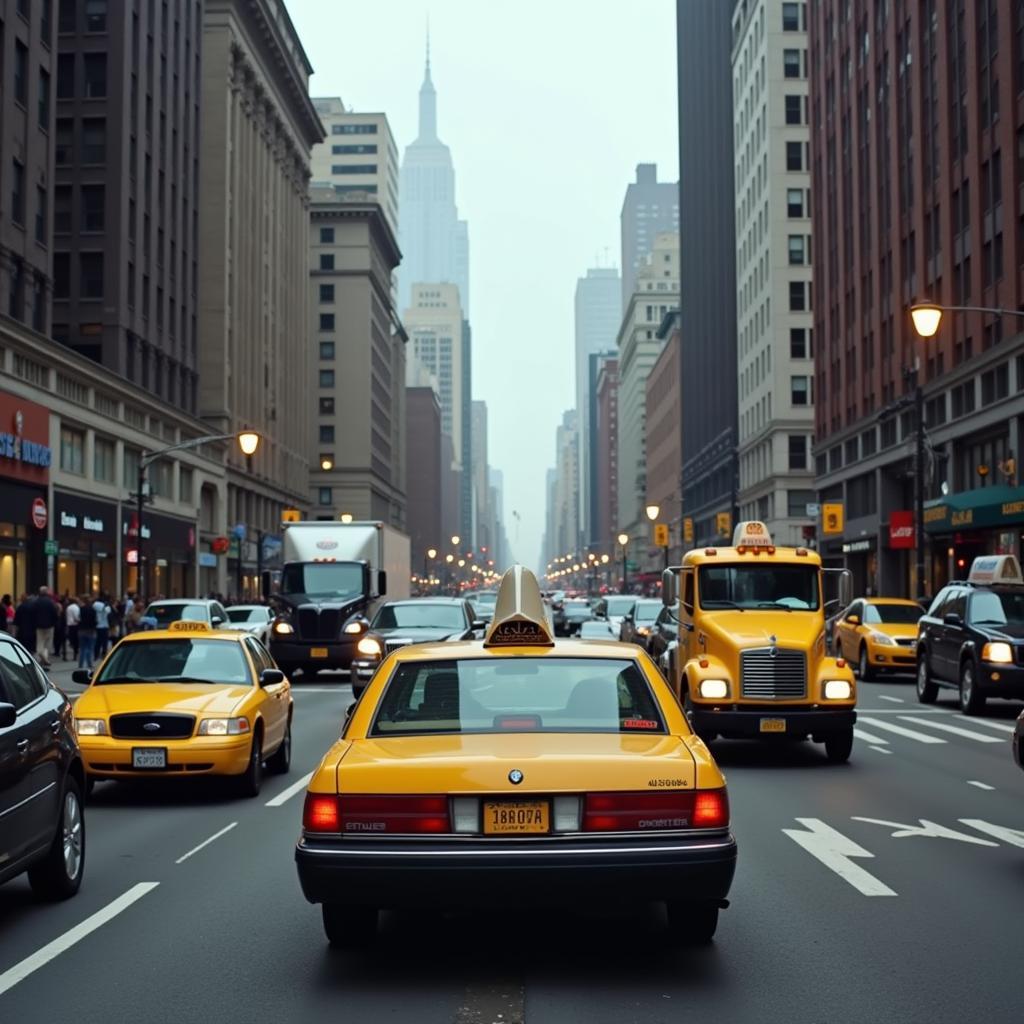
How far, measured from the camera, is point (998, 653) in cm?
2162

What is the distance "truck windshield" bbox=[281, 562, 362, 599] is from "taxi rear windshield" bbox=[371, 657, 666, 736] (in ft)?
87.1

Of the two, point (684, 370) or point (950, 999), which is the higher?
point (684, 370)

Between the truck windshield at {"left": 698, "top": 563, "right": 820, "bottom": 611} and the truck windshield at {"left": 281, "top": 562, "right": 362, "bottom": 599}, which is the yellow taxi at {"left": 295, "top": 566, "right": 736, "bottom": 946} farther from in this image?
the truck windshield at {"left": 281, "top": 562, "right": 362, "bottom": 599}

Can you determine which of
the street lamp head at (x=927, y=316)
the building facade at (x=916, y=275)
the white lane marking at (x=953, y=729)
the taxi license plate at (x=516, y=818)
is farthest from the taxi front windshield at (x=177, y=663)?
the building facade at (x=916, y=275)

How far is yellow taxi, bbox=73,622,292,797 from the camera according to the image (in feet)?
40.9

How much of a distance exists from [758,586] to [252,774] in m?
6.76

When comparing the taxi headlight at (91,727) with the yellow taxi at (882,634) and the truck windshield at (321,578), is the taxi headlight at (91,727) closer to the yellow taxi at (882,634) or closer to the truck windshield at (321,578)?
the yellow taxi at (882,634)

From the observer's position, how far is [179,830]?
11.5 metres

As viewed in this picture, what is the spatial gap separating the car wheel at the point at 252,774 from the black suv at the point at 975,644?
1285 centimetres

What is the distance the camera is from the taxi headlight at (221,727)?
1260 cm

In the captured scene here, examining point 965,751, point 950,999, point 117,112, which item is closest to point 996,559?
point 965,751

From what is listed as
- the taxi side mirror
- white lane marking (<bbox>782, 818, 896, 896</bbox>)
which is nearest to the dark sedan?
the taxi side mirror

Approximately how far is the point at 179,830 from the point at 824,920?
5732 mm

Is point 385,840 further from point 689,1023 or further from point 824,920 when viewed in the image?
point 824,920
